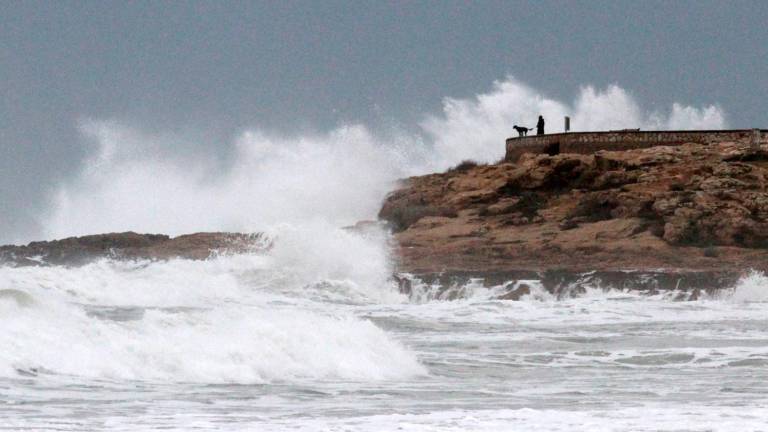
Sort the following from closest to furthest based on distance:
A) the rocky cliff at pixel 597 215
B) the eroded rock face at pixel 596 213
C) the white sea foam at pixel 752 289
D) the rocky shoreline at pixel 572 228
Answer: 1. the white sea foam at pixel 752 289
2. the rocky shoreline at pixel 572 228
3. the rocky cliff at pixel 597 215
4. the eroded rock face at pixel 596 213

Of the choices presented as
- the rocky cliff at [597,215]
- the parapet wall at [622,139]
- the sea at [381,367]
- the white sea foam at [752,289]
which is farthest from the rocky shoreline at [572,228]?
the sea at [381,367]

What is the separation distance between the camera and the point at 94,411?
11414 millimetres

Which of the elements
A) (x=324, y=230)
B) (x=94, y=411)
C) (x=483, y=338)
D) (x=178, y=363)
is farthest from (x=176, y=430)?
(x=324, y=230)

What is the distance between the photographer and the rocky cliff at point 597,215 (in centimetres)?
2942

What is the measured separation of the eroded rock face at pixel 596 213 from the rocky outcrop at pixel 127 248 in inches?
149

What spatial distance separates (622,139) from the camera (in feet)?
116

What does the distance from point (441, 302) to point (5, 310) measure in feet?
45.4

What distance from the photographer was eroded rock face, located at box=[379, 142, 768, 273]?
29750 mm

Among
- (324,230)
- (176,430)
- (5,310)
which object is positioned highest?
(324,230)

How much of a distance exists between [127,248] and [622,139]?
39.5 ft

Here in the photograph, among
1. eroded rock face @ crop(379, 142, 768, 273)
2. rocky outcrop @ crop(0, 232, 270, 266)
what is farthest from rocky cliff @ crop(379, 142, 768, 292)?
rocky outcrop @ crop(0, 232, 270, 266)

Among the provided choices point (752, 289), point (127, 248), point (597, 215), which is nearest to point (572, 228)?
point (597, 215)

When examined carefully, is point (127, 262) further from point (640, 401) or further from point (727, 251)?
point (640, 401)

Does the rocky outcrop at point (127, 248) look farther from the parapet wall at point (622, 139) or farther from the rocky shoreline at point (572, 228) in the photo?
the parapet wall at point (622, 139)
